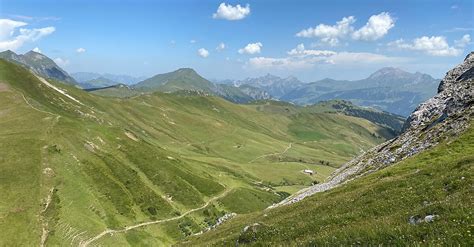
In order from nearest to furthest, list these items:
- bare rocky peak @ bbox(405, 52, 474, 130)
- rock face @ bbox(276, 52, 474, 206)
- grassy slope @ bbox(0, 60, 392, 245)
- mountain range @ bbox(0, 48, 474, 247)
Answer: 1. mountain range @ bbox(0, 48, 474, 247)
2. rock face @ bbox(276, 52, 474, 206)
3. bare rocky peak @ bbox(405, 52, 474, 130)
4. grassy slope @ bbox(0, 60, 392, 245)

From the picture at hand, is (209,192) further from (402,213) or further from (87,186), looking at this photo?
(402,213)

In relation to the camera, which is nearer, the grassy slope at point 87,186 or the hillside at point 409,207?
the hillside at point 409,207

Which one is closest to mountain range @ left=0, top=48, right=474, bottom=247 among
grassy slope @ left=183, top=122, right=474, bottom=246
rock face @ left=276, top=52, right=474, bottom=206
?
grassy slope @ left=183, top=122, right=474, bottom=246

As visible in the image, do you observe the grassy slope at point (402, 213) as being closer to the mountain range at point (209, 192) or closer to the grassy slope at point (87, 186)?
the mountain range at point (209, 192)

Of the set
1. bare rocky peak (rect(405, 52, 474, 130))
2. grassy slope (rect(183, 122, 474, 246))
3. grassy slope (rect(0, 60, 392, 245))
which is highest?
bare rocky peak (rect(405, 52, 474, 130))

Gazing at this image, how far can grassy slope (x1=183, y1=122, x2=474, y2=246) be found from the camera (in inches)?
695

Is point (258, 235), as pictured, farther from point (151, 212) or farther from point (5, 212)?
point (151, 212)

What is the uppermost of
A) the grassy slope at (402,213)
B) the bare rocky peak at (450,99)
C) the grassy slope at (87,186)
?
the bare rocky peak at (450,99)

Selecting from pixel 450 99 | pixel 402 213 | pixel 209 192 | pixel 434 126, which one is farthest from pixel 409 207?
pixel 209 192

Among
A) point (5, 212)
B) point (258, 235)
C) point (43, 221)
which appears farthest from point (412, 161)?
point (5, 212)

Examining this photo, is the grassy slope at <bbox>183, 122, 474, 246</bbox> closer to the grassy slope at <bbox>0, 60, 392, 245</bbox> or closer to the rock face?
the rock face

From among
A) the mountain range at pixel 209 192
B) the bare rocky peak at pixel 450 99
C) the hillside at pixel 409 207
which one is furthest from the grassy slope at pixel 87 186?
the bare rocky peak at pixel 450 99

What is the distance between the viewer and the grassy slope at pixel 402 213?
57.9ft

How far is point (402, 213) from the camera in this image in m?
27.2
